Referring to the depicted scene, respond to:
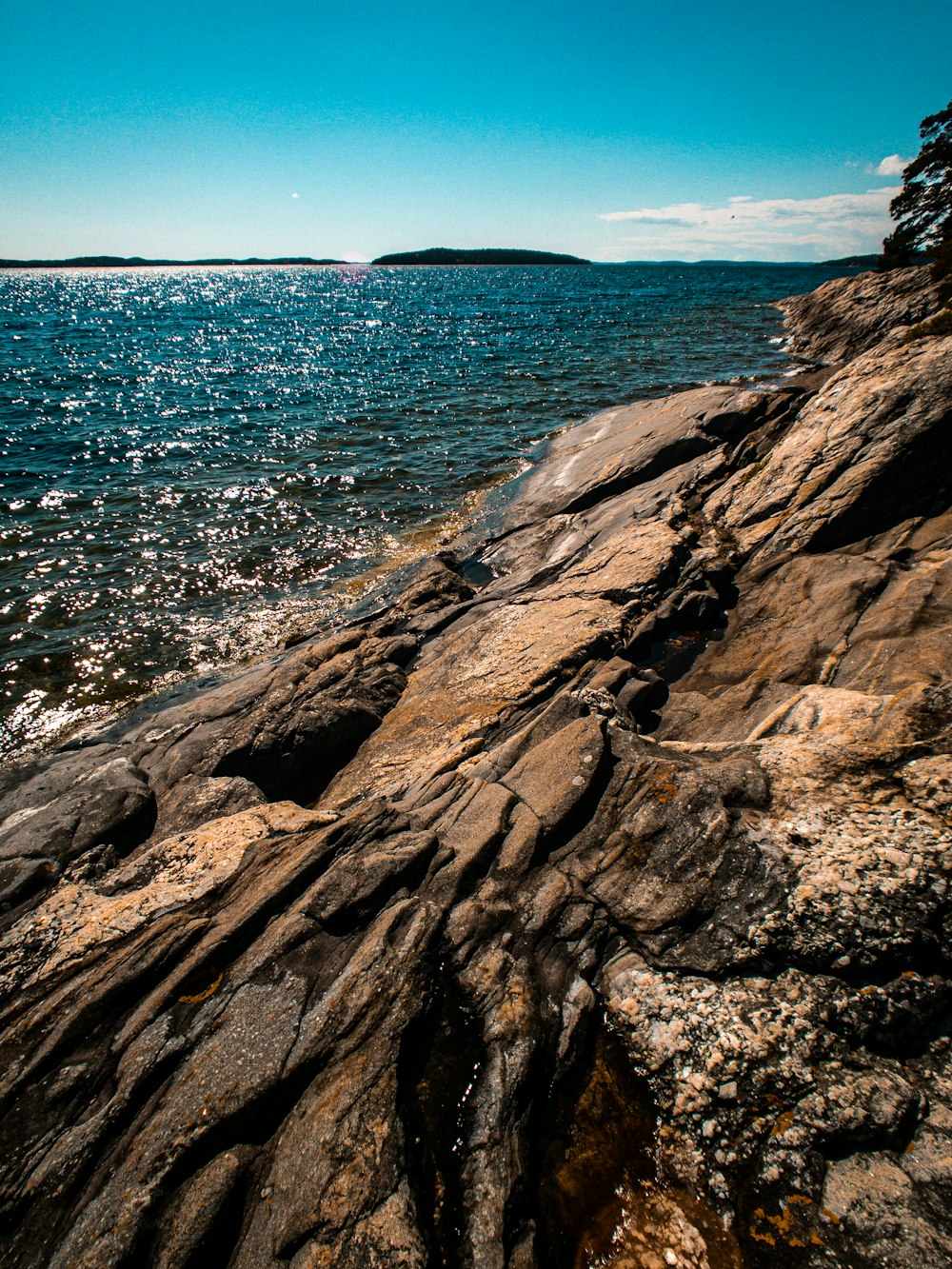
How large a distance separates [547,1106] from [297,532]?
21270mm

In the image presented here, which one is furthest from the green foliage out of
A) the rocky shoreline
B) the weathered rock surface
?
the rocky shoreline

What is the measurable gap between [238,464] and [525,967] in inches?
1187

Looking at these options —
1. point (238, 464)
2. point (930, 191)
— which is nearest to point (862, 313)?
point (930, 191)

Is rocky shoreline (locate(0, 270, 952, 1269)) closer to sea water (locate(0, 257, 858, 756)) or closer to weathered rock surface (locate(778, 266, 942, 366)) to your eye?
sea water (locate(0, 257, 858, 756))

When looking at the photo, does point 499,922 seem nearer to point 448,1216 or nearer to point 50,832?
point 448,1216

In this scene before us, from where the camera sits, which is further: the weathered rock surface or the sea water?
the weathered rock surface

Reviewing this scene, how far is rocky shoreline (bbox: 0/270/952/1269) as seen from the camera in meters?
4.61

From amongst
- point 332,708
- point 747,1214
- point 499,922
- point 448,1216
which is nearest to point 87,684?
point 332,708

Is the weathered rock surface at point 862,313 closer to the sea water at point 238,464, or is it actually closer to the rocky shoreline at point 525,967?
the sea water at point 238,464

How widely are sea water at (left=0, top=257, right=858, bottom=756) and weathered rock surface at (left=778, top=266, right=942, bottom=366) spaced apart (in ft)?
9.94

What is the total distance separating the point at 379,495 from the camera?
26.1 metres

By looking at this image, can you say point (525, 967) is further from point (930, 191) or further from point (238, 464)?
point (930, 191)

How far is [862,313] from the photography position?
42.2 m

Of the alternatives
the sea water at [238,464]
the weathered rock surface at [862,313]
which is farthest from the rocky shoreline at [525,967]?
the weathered rock surface at [862,313]
